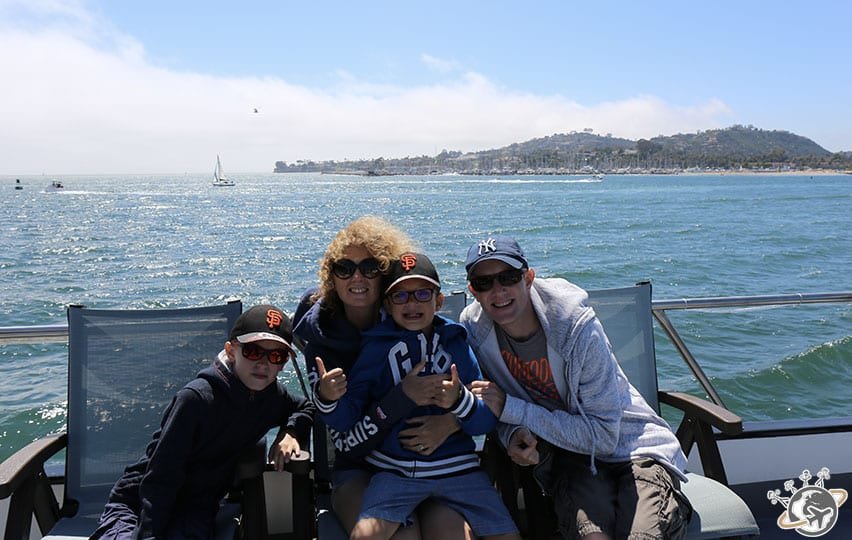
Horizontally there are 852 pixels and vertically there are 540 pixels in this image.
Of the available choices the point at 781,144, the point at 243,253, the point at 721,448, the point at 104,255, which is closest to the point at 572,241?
the point at 243,253

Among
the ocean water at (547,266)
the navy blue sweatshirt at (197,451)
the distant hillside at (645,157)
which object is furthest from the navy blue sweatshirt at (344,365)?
the distant hillside at (645,157)

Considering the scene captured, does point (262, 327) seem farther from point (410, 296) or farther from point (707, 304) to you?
point (707, 304)

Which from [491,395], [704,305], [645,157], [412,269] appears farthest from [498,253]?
[645,157]

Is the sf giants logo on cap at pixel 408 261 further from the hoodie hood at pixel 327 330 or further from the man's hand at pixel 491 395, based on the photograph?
the man's hand at pixel 491 395

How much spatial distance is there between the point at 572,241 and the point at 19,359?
24.6 metres

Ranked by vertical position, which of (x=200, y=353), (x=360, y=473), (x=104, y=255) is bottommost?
(x=104, y=255)

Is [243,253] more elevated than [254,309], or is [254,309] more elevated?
[254,309]

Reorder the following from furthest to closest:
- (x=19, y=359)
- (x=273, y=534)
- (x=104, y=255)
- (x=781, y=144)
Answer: (x=781, y=144), (x=104, y=255), (x=19, y=359), (x=273, y=534)

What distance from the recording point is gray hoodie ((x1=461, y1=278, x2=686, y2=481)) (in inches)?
105

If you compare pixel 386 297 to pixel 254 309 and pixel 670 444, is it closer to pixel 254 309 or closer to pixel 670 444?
pixel 254 309

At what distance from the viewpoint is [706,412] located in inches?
117

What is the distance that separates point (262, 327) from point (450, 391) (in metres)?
0.77

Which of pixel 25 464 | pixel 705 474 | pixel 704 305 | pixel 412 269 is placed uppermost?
pixel 412 269

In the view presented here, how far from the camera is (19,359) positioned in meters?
11.9
